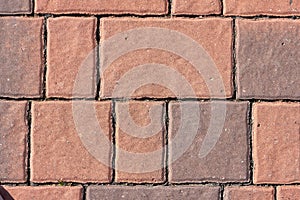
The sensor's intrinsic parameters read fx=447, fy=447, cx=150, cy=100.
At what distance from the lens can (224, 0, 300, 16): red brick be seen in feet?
5.73

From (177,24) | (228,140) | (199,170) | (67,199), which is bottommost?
(67,199)

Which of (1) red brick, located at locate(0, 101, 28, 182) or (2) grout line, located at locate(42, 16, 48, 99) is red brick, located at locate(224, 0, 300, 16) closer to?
(2) grout line, located at locate(42, 16, 48, 99)

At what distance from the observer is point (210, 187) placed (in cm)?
172

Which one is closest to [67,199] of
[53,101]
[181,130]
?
[53,101]

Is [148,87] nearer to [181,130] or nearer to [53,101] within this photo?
[181,130]

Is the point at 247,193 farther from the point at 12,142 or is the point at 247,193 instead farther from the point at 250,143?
the point at 12,142

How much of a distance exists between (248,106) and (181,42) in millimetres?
358

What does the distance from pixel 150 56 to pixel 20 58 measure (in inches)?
19.6

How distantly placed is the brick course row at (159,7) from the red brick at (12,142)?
39cm

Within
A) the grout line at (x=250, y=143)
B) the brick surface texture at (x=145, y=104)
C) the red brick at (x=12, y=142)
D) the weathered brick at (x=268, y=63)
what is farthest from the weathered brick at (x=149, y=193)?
the weathered brick at (x=268, y=63)

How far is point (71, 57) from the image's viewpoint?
5.65 feet

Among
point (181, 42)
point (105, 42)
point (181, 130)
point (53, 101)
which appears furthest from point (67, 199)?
point (181, 42)

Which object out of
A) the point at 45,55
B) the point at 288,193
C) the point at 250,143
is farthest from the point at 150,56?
the point at 288,193

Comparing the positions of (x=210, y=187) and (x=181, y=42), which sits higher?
(x=181, y=42)
